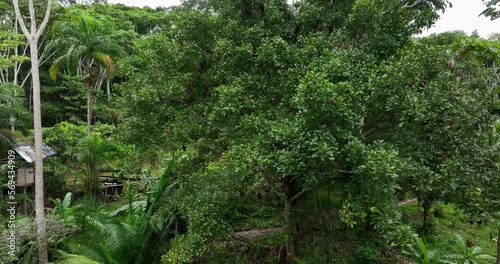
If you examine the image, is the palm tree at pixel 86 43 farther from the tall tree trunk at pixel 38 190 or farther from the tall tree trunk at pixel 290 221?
the tall tree trunk at pixel 290 221

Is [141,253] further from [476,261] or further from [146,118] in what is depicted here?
[476,261]

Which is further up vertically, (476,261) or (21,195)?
(21,195)

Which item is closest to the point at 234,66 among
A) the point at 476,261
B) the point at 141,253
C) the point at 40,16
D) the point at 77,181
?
the point at 141,253

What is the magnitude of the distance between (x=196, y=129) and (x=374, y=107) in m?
2.78

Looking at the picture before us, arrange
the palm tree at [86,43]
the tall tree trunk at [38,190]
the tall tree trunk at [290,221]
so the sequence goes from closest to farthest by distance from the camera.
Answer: the tall tree trunk at [290,221] < the tall tree trunk at [38,190] < the palm tree at [86,43]

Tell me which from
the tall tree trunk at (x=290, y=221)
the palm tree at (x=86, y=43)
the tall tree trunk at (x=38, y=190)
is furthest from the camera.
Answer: the palm tree at (x=86, y=43)

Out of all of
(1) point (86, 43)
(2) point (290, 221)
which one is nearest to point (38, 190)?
(2) point (290, 221)

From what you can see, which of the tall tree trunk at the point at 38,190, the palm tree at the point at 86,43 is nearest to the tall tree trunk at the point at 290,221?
the tall tree trunk at the point at 38,190

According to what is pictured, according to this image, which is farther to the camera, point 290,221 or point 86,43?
point 86,43

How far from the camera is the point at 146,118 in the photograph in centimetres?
560

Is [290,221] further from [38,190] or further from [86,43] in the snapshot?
[86,43]

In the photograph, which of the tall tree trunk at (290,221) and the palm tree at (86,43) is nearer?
the tall tree trunk at (290,221)

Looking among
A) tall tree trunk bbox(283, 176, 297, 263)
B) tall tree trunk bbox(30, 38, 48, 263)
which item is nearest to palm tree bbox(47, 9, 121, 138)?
tall tree trunk bbox(30, 38, 48, 263)

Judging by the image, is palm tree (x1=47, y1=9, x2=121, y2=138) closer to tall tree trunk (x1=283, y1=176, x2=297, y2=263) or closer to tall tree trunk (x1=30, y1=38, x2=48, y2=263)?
tall tree trunk (x1=30, y1=38, x2=48, y2=263)
